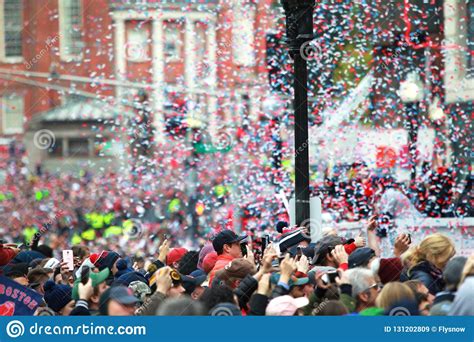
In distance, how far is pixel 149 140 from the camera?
47.8 ft

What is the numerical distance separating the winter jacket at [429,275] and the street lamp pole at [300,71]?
5.86 feet

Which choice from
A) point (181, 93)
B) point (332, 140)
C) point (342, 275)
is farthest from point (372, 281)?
point (181, 93)

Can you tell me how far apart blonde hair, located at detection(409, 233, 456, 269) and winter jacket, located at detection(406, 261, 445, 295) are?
5 centimetres

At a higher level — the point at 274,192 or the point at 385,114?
the point at 385,114

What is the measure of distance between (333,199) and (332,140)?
0.86 metres

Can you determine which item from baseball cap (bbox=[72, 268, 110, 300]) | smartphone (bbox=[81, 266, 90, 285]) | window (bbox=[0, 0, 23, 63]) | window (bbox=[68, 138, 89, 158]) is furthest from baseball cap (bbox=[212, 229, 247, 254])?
window (bbox=[0, 0, 23, 63])

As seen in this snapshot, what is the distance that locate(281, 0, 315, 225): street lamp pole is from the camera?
7.93m

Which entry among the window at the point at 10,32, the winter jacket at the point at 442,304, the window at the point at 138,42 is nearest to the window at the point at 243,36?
the window at the point at 138,42

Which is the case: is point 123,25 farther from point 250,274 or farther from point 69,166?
point 250,274

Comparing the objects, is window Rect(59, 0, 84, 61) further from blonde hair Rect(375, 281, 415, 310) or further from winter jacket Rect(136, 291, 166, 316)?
blonde hair Rect(375, 281, 415, 310)

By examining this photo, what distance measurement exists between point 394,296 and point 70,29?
32.1 ft

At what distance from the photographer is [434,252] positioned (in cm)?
643

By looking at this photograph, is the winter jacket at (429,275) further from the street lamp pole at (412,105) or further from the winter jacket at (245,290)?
the street lamp pole at (412,105)

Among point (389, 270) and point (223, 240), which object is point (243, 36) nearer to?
point (223, 240)
